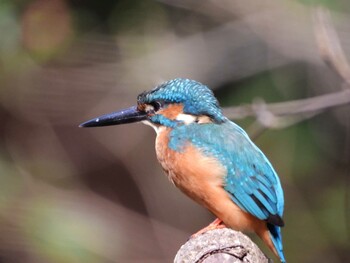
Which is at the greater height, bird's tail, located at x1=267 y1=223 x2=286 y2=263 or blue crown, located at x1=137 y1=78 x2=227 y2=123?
blue crown, located at x1=137 y1=78 x2=227 y2=123

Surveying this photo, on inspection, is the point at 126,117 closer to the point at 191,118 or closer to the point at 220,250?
the point at 191,118

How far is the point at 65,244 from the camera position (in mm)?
5363

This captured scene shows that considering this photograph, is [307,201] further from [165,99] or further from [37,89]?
[165,99]

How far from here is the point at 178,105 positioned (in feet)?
12.4

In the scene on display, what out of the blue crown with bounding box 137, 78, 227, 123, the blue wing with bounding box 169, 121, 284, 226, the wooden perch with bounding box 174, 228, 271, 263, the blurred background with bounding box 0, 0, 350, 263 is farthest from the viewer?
the blurred background with bounding box 0, 0, 350, 263

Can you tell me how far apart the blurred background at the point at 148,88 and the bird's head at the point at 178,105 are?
6.23 ft

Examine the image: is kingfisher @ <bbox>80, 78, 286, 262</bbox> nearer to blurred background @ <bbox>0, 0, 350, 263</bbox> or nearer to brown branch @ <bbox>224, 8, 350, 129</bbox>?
brown branch @ <bbox>224, 8, 350, 129</bbox>

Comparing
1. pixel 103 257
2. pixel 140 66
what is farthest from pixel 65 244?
pixel 140 66

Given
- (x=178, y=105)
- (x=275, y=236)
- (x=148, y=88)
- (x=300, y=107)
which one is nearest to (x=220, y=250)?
(x=275, y=236)

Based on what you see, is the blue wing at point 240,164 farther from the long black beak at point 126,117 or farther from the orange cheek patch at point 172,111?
the long black beak at point 126,117

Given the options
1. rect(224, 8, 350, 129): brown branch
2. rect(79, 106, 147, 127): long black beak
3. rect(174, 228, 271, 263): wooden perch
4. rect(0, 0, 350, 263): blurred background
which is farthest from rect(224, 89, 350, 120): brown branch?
rect(174, 228, 271, 263): wooden perch

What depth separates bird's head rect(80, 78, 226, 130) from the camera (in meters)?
3.76

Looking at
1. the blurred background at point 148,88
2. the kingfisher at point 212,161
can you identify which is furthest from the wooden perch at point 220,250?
the blurred background at point 148,88

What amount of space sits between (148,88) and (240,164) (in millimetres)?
2456
